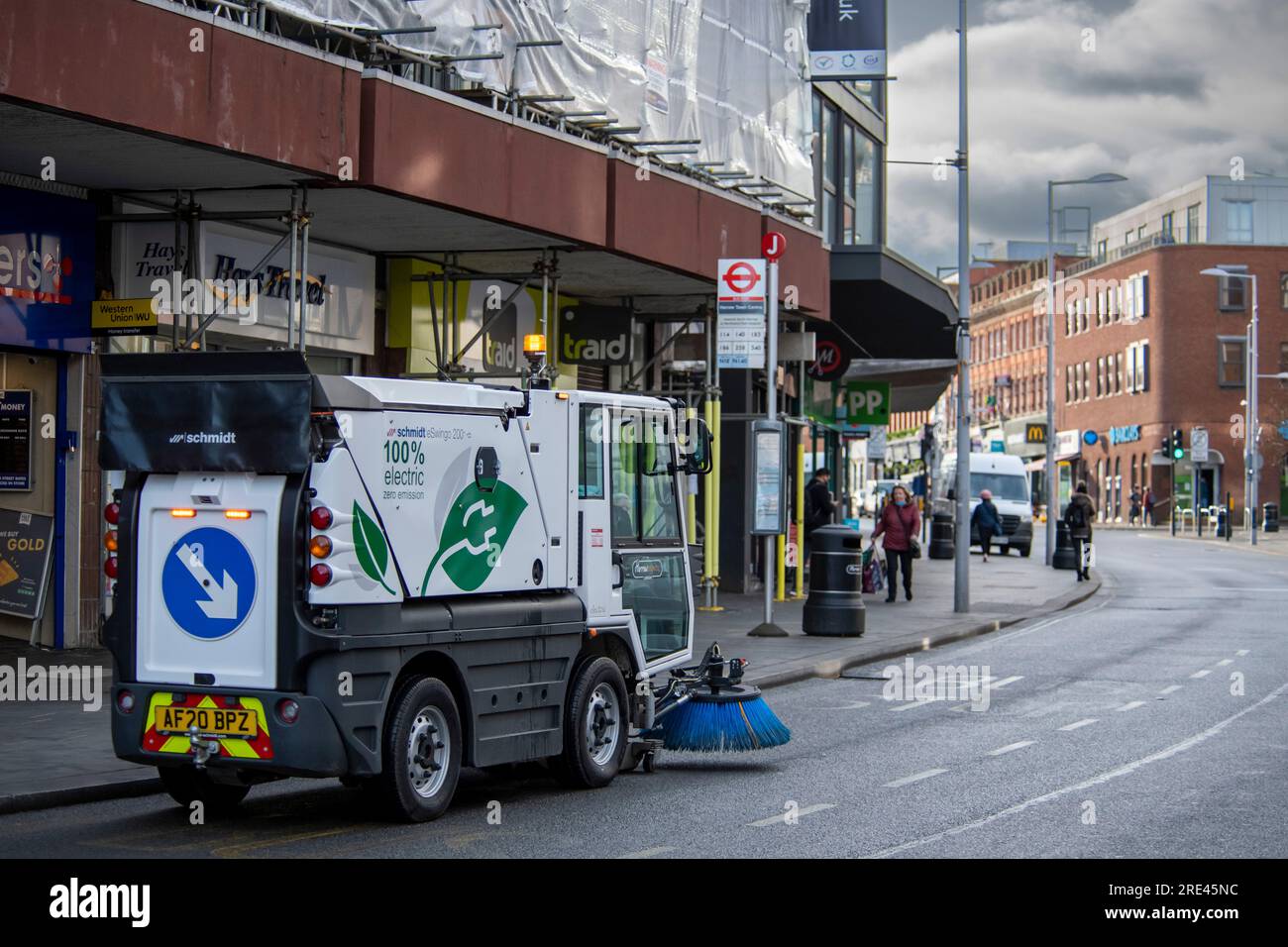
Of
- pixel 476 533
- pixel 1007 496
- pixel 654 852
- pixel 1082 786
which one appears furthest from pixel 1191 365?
pixel 654 852

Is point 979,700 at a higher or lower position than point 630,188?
lower

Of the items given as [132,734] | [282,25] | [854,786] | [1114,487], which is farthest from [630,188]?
[1114,487]

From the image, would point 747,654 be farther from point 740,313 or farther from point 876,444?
point 876,444

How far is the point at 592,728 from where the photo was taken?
11.2 metres

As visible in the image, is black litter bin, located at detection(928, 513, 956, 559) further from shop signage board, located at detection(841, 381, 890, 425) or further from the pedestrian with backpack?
the pedestrian with backpack

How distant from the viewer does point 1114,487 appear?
94.6m

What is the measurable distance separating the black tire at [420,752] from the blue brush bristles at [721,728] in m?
1.92

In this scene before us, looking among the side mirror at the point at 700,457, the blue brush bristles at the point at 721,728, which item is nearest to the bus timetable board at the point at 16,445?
the side mirror at the point at 700,457

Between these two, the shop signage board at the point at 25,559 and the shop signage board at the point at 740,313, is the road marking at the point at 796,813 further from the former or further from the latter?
the shop signage board at the point at 740,313

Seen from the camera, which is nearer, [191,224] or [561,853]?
[561,853]

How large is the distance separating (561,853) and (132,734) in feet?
7.80

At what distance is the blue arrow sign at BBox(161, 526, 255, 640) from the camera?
9.25 m
